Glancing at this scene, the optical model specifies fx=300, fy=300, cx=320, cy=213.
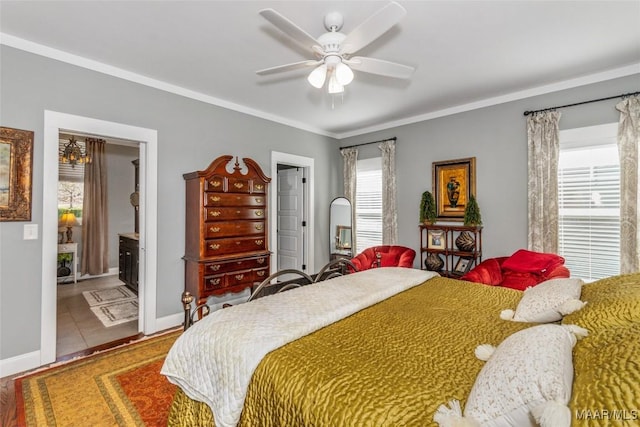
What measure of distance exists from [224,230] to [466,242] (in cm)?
309

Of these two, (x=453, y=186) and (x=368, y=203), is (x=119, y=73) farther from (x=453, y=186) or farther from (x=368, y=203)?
(x=453, y=186)

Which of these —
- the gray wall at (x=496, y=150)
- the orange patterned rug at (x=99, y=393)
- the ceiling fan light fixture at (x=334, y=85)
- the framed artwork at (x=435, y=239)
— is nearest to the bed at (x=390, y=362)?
the orange patterned rug at (x=99, y=393)

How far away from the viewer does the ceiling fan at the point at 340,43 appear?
170 centimetres

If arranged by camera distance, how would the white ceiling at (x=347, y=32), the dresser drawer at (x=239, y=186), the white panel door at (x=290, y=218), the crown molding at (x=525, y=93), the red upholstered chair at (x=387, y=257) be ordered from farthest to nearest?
the white panel door at (x=290, y=218) → the red upholstered chair at (x=387, y=257) → the dresser drawer at (x=239, y=186) → the crown molding at (x=525, y=93) → the white ceiling at (x=347, y=32)

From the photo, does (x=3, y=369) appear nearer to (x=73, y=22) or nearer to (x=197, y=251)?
(x=197, y=251)

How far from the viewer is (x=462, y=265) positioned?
4.05m

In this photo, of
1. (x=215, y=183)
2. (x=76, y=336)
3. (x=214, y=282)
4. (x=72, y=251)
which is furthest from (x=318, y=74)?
(x=72, y=251)

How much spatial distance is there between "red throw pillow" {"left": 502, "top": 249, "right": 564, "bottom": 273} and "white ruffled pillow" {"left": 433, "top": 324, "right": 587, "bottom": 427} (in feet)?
8.85

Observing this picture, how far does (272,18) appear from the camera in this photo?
1664 millimetres

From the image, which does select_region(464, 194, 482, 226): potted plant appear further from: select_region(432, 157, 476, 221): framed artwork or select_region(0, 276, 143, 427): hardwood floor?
select_region(0, 276, 143, 427): hardwood floor

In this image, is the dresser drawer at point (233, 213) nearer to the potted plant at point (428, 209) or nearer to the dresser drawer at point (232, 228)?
the dresser drawer at point (232, 228)

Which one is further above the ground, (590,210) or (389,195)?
(389,195)

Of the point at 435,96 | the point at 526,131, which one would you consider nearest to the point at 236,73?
the point at 435,96

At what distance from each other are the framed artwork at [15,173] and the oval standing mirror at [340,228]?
400cm
